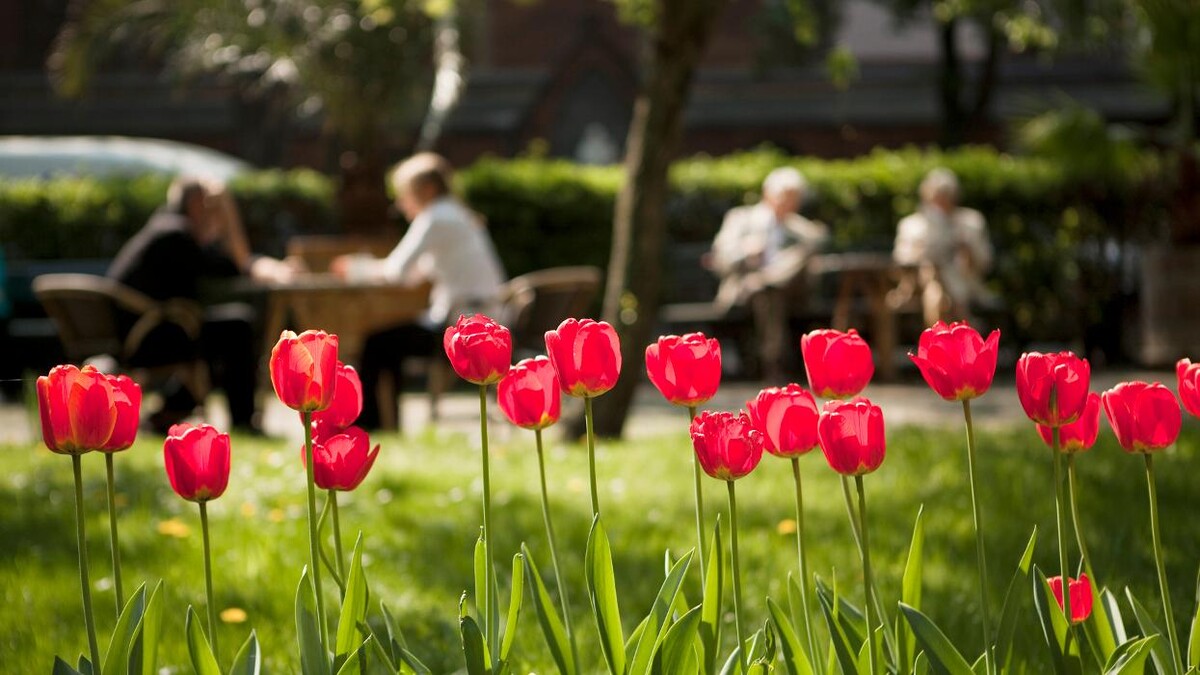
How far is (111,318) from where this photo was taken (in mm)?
8336

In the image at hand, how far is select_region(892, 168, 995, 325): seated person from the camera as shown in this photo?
11758 mm

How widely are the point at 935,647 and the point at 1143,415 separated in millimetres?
369

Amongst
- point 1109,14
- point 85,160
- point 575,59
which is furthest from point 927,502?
point 575,59

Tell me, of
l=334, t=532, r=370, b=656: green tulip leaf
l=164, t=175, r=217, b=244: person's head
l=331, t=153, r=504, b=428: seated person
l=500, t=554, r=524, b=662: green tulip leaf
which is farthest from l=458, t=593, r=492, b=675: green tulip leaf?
l=164, t=175, r=217, b=244: person's head

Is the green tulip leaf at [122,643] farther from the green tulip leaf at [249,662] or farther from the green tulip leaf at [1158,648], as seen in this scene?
the green tulip leaf at [1158,648]

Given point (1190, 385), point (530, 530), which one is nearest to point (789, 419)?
point (1190, 385)

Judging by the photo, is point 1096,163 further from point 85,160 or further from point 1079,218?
point 85,160

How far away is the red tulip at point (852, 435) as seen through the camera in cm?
174

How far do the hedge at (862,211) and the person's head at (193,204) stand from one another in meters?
4.67

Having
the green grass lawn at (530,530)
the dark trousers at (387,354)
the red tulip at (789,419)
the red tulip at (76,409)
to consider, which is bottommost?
the green grass lawn at (530,530)

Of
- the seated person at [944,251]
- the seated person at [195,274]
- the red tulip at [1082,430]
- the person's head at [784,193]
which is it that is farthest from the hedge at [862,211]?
the red tulip at [1082,430]

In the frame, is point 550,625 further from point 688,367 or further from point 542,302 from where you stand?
point 542,302

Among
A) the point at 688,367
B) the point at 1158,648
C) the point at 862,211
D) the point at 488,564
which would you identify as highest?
the point at 862,211

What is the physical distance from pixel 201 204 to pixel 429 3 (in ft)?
5.12
